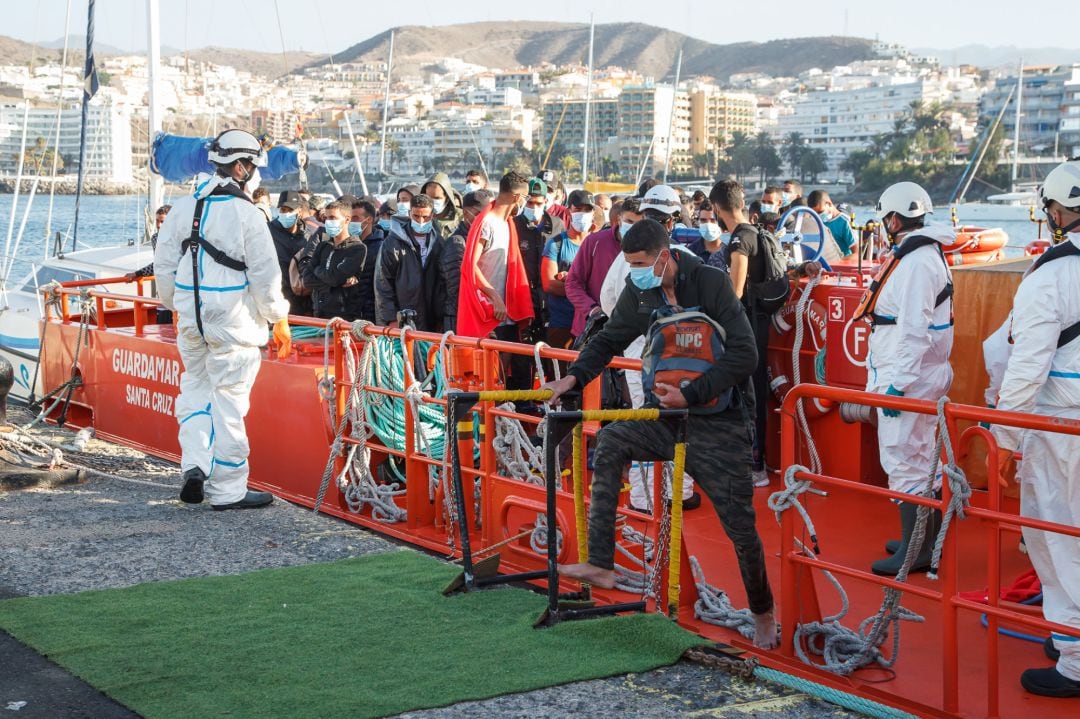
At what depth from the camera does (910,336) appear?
5.73 metres

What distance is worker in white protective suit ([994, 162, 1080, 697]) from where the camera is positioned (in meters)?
4.37

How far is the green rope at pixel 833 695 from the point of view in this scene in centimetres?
418

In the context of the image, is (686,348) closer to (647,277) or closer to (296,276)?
(647,277)

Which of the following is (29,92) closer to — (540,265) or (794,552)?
(540,265)

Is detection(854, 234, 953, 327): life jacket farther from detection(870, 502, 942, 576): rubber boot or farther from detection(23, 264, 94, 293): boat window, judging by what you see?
detection(23, 264, 94, 293): boat window

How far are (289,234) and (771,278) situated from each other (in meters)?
5.17

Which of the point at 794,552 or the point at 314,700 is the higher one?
the point at 794,552

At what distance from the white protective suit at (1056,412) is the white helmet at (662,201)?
2318mm

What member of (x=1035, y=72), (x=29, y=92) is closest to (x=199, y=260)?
(x=29, y=92)

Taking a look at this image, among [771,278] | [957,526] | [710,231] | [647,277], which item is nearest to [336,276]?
[710,231]

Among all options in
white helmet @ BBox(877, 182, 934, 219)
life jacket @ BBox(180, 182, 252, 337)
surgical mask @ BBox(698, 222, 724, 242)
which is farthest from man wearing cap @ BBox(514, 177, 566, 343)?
white helmet @ BBox(877, 182, 934, 219)

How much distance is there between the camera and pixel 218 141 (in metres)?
7.15

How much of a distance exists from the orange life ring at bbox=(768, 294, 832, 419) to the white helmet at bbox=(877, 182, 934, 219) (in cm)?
167

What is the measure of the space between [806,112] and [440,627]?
166m
